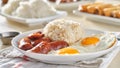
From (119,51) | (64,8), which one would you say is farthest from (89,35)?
(64,8)

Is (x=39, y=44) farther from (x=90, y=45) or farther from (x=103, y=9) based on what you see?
(x=103, y=9)

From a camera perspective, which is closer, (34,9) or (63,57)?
(63,57)

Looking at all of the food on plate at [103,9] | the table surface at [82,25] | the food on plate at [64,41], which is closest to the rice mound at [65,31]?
the food on plate at [64,41]

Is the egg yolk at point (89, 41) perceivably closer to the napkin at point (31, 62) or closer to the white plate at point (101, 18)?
the napkin at point (31, 62)

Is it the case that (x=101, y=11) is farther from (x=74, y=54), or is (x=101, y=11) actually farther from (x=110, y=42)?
(x=74, y=54)

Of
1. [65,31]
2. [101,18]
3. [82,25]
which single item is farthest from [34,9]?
[65,31]

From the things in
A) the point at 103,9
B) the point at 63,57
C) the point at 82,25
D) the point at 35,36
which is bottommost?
→ the point at 63,57

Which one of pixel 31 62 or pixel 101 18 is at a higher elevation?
pixel 101 18
